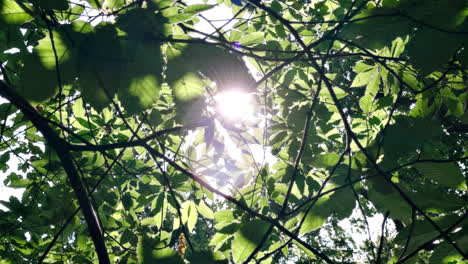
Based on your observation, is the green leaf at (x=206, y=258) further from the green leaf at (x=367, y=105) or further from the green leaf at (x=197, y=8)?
the green leaf at (x=367, y=105)

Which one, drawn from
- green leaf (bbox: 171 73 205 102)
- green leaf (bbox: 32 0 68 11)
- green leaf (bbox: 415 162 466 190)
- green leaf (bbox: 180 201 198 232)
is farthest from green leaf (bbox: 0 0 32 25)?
green leaf (bbox: 180 201 198 232)

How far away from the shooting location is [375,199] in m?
1.04

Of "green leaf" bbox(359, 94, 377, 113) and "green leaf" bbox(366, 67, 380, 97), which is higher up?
"green leaf" bbox(366, 67, 380, 97)

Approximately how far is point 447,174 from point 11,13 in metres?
1.15

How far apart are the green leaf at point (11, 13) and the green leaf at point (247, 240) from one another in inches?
33.9

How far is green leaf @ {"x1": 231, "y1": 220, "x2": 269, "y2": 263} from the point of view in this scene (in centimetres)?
113

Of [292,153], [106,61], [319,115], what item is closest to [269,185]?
[292,153]

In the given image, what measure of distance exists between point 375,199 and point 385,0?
0.57 metres

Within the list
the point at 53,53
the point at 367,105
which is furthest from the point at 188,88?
the point at 367,105

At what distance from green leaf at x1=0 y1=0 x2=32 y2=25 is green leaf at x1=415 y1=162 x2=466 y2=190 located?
1104 mm

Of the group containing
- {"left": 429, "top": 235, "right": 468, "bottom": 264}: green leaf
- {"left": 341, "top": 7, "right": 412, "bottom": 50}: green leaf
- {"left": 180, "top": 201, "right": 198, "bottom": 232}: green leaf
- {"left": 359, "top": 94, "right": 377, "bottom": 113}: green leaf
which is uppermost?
→ {"left": 359, "top": 94, "right": 377, "bottom": 113}: green leaf

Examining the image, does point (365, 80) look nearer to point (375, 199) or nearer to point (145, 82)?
point (375, 199)

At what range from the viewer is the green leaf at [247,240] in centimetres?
113

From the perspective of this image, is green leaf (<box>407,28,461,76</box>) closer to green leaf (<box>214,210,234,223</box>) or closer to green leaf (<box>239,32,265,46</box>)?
green leaf (<box>239,32,265,46</box>)
